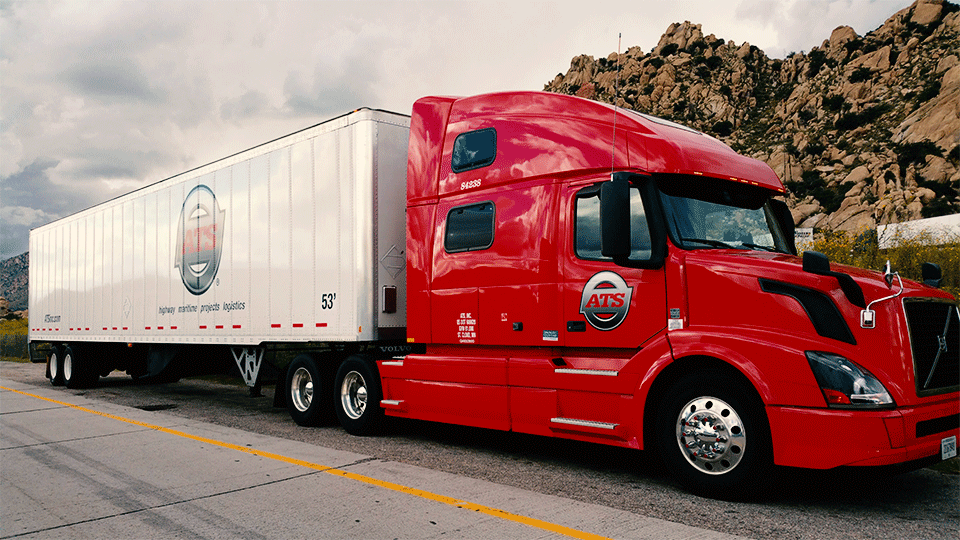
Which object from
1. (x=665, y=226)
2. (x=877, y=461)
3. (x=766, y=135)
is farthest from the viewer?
(x=766, y=135)

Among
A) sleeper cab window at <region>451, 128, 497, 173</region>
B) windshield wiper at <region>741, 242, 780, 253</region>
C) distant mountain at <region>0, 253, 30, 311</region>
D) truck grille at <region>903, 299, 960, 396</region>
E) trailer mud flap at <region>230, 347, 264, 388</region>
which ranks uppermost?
distant mountain at <region>0, 253, 30, 311</region>

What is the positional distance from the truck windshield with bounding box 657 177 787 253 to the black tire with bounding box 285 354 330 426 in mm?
5333

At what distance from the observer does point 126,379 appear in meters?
19.2

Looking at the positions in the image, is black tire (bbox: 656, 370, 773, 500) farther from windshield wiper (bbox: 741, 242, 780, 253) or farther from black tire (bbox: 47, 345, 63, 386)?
black tire (bbox: 47, 345, 63, 386)

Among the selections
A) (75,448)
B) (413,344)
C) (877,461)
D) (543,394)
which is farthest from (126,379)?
(877,461)

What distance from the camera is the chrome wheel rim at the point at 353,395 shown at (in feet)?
29.1

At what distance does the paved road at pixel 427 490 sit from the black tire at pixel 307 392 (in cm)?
30

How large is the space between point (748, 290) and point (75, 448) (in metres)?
7.55

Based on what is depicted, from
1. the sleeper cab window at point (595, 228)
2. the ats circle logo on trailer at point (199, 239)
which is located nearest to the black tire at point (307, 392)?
the ats circle logo on trailer at point (199, 239)

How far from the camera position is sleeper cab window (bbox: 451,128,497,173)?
755 centimetres

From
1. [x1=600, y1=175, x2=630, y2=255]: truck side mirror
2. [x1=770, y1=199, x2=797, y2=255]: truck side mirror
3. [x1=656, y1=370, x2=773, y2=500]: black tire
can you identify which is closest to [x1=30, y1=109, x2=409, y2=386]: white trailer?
[x1=600, y1=175, x2=630, y2=255]: truck side mirror

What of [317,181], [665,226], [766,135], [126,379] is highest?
[766,135]

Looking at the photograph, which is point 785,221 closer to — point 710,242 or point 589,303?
point 710,242

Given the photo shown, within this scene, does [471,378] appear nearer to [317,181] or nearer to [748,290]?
[748,290]
